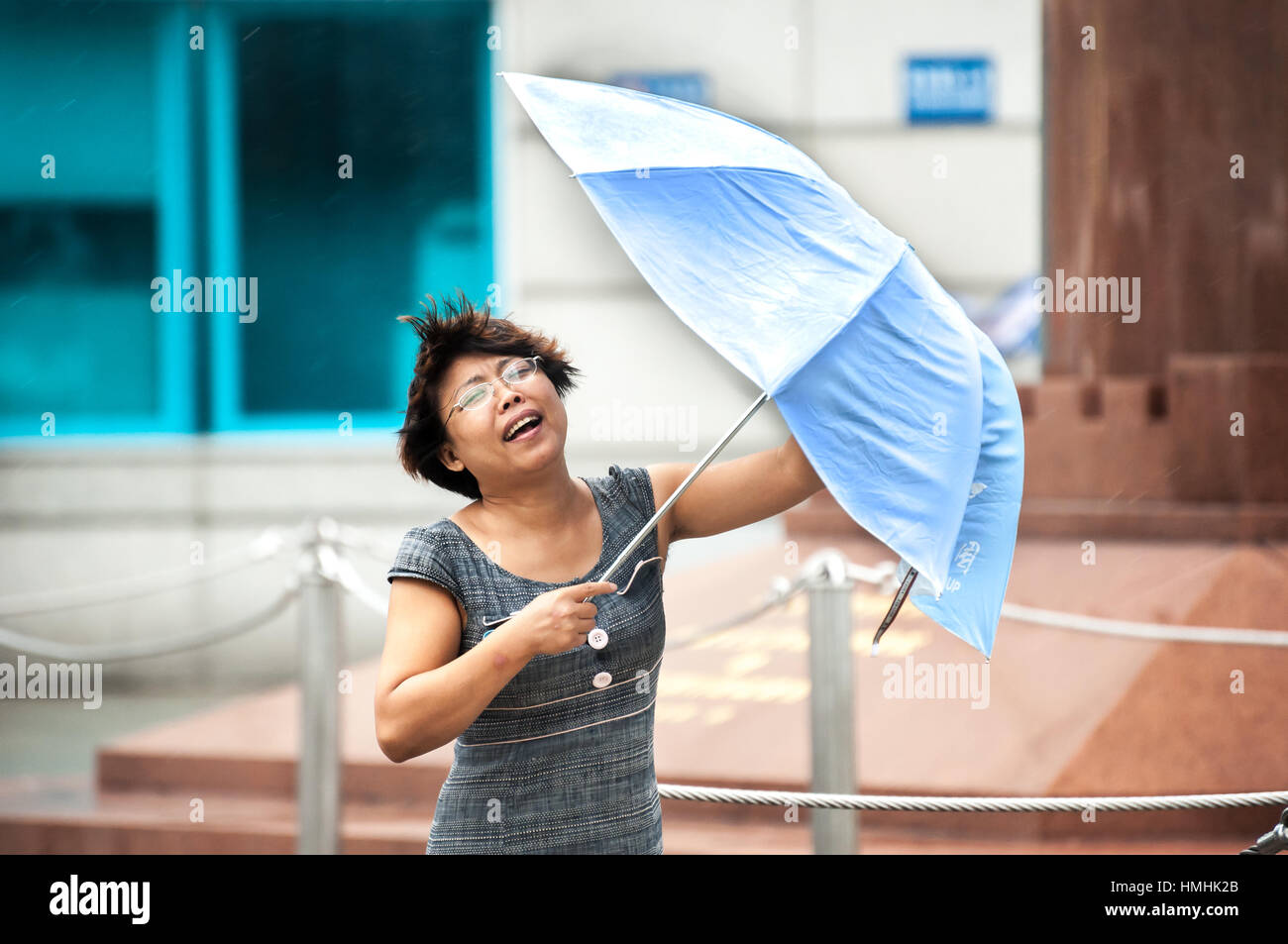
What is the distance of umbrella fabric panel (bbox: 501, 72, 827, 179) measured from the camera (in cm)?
201

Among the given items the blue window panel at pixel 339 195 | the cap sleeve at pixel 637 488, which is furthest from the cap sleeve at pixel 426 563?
the blue window panel at pixel 339 195

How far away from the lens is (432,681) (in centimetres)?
176

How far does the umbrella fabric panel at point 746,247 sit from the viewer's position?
1953mm

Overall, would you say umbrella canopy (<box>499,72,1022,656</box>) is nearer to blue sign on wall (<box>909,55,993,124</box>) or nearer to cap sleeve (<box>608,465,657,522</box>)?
cap sleeve (<box>608,465,657,522</box>)

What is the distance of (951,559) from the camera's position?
79.9 inches

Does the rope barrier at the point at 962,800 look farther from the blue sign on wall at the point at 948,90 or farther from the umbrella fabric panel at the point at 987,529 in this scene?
the blue sign on wall at the point at 948,90

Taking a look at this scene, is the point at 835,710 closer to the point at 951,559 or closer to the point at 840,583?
the point at 840,583

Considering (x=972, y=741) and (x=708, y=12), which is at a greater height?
(x=708, y=12)

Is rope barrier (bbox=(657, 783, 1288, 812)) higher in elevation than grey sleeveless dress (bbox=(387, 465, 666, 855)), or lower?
lower

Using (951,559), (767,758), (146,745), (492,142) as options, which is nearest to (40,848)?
(146,745)

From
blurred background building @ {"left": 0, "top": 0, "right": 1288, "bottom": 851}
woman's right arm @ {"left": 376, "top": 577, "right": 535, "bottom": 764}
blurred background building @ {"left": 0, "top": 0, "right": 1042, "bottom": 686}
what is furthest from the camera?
blurred background building @ {"left": 0, "top": 0, "right": 1042, "bottom": 686}

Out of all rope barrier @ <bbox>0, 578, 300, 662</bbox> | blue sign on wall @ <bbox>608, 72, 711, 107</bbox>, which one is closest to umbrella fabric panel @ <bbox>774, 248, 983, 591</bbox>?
rope barrier @ <bbox>0, 578, 300, 662</bbox>

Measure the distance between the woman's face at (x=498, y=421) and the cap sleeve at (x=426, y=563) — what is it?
0.13 metres
